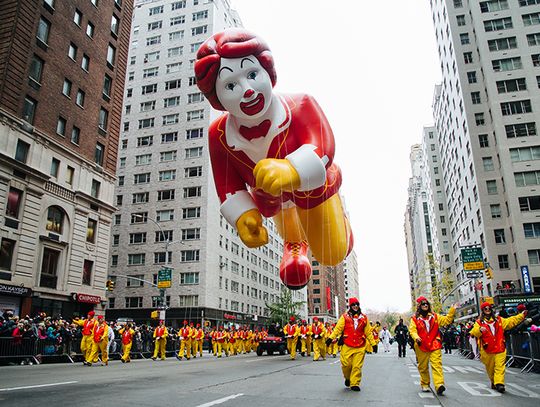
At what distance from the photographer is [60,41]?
27297 mm

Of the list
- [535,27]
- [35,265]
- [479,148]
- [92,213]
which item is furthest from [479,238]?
[35,265]

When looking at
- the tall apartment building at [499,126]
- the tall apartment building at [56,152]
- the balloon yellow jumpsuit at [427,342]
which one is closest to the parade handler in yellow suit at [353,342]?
the balloon yellow jumpsuit at [427,342]

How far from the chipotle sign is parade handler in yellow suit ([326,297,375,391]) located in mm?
21462

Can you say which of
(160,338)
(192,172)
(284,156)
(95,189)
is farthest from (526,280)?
(284,156)

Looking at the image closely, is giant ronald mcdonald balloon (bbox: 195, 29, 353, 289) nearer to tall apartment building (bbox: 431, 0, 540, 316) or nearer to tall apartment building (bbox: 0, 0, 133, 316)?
tall apartment building (bbox: 0, 0, 133, 316)

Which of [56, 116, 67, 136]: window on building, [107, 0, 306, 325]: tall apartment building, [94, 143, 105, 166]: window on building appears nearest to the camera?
[56, 116, 67, 136]: window on building

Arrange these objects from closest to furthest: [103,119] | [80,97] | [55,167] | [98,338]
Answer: [98,338] → [55,167] → [80,97] → [103,119]

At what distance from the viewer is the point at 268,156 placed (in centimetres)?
598

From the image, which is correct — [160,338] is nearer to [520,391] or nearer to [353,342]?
[353,342]

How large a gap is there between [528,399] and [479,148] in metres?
44.2

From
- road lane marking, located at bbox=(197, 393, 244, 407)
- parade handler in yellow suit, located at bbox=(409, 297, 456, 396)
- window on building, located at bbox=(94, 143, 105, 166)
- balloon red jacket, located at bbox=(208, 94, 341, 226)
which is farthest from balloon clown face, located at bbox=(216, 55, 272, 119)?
window on building, located at bbox=(94, 143, 105, 166)

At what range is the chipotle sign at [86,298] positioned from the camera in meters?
26.4

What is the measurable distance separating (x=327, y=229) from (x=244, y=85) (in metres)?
2.39

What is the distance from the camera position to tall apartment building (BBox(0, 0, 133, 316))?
75.0 feet
